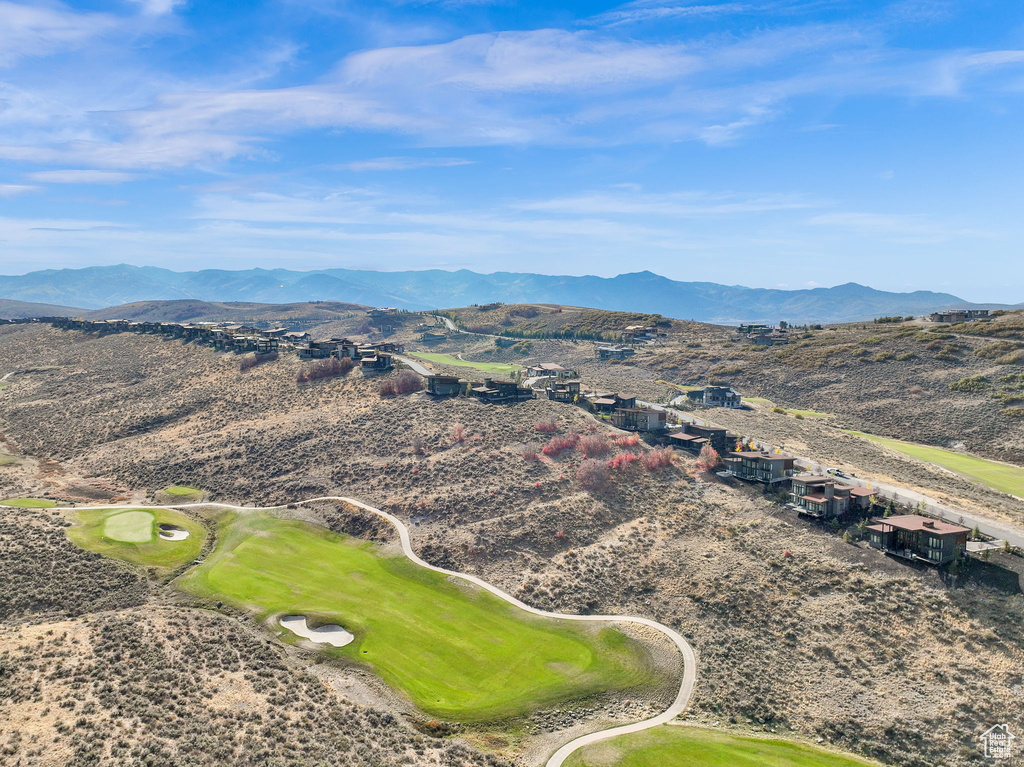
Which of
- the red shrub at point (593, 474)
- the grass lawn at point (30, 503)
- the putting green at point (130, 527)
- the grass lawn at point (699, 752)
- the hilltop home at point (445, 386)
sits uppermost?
the hilltop home at point (445, 386)

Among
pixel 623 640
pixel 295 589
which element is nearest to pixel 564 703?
pixel 623 640

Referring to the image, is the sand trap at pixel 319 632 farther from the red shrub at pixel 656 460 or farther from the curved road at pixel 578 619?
the red shrub at pixel 656 460

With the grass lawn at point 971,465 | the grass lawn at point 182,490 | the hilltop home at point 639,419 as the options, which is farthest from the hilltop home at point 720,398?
the grass lawn at point 182,490

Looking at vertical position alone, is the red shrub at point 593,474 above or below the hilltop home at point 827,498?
below

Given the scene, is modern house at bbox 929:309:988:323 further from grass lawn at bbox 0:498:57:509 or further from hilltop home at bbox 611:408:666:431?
grass lawn at bbox 0:498:57:509

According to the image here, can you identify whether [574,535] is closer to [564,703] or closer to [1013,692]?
[564,703]
